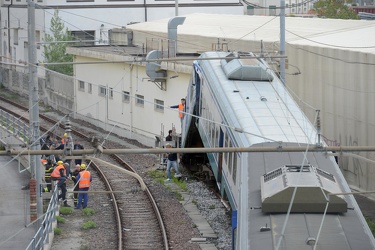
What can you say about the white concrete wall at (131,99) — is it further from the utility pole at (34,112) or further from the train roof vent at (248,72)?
the utility pole at (34,112)

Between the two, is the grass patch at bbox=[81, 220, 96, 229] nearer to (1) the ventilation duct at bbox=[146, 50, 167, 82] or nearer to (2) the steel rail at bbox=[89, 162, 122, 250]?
(2) the steel rail at bbox=[89, 162, 122, 250]

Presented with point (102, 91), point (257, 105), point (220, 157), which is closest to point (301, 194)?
point (257, 105)

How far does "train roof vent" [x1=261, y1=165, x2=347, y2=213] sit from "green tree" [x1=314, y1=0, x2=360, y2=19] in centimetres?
4287

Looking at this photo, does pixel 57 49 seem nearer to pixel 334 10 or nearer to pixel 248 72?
pixel 334 10

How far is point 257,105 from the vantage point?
18.9 meters

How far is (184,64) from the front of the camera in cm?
3166

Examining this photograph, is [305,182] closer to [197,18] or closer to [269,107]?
[269,107]

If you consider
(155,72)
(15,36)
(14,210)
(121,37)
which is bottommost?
(14,210)

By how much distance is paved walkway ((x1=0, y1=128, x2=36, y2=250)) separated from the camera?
65.7ft

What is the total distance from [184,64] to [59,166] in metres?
9.46

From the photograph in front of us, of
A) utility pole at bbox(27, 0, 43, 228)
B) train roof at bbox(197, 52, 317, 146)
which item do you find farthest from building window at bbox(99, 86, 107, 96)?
utility pole at bbox(27, 0, 43, 228)

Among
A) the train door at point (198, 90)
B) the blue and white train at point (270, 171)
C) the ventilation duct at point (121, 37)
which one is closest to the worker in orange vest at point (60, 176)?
the blue and white train at point (270, 171)

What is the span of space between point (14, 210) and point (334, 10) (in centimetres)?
3795

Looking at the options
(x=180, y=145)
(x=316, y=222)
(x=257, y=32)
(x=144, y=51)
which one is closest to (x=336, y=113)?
(x=180, y=145)
